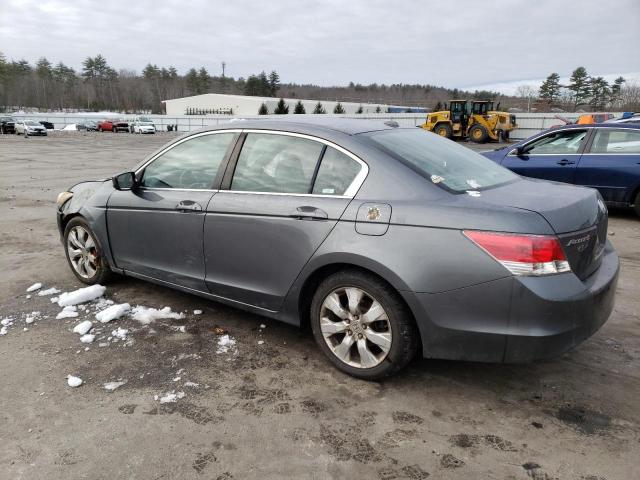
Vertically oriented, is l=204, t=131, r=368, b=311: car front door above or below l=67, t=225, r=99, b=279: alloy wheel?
above

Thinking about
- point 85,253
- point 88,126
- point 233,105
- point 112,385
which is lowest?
point 88,126

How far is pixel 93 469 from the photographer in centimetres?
244

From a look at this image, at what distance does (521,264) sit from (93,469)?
231 cm

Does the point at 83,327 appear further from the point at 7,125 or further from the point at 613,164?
Answer: the point at 7,125

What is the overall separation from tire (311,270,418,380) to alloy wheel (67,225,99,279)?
100 inches

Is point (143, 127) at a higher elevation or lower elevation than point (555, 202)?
lower

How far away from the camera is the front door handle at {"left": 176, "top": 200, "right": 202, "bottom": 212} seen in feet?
12.3

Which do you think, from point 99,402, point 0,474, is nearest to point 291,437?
point 99,402

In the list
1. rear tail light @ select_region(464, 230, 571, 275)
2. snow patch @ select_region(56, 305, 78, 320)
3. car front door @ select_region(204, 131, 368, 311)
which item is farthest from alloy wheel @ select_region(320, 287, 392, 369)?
snow patch @ select_region(56, 305, 78, 320)

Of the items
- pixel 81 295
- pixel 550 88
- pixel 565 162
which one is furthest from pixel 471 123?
pixel 550 88

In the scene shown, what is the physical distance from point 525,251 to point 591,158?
21.2 ft

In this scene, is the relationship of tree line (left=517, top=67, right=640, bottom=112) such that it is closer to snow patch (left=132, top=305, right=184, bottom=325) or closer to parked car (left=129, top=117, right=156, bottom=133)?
parked car (left=129, top=117, right=156, bottom=133)

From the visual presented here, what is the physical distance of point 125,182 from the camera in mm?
4309

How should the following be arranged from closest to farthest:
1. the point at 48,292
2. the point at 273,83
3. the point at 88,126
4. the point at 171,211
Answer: the point at 171,211
the point at 48,292
the point at 88,126
the point at 273,83
